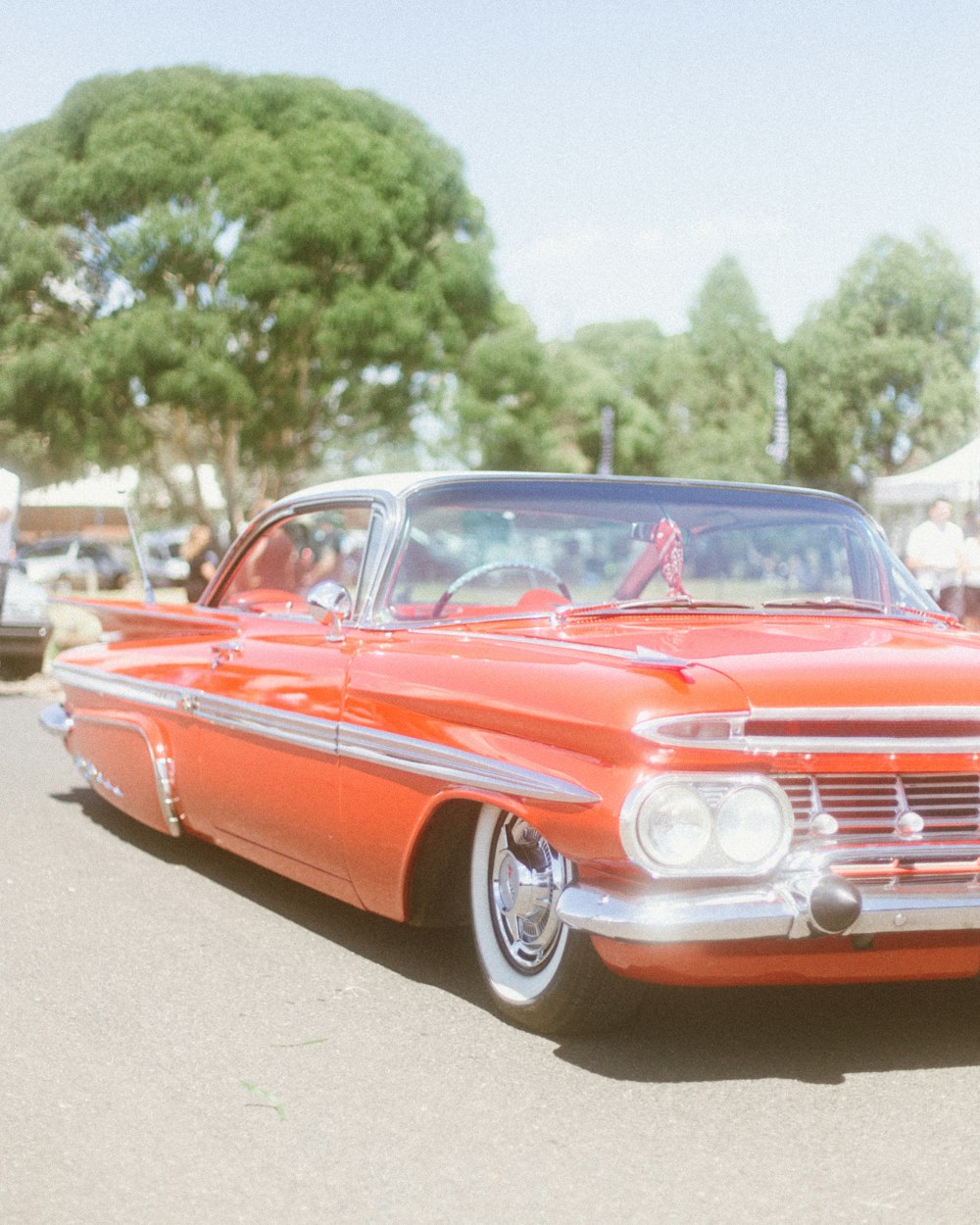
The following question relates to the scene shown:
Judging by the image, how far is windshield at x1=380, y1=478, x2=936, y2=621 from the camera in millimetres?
4988

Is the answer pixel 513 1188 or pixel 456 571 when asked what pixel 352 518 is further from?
pixel 513 1188

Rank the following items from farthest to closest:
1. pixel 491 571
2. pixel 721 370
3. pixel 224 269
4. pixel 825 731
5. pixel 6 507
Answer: pixel 721 370
pixel 224 269
pixel 6 507
pixel 491 571
pixel 825 731

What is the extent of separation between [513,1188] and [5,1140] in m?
1.03

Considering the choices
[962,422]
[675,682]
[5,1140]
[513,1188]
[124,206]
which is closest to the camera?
[513,1188]

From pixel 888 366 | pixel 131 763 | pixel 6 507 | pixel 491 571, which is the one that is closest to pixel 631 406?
pixel 888 366

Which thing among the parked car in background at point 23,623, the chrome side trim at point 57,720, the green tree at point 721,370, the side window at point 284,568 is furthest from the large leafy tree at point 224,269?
the green tree at point 721,370

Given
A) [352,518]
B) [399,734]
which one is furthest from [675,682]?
[352,518]

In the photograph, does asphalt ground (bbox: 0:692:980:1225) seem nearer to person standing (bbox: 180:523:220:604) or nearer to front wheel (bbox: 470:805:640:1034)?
front wheel (bbox: 470:805:640:1034)

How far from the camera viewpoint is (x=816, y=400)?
50.2 m

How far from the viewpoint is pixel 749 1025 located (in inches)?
165

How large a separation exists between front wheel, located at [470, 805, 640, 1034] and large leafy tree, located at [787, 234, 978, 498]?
1806 inches

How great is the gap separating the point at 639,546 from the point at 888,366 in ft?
149

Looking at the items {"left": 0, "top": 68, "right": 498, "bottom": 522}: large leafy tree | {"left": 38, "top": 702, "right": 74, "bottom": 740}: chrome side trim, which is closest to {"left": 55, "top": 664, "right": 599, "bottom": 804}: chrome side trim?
{"left": 38, "top": 702, "right": 74, "bottom": 740}: chrome side trim

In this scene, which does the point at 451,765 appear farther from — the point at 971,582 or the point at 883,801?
the point at 971,582
